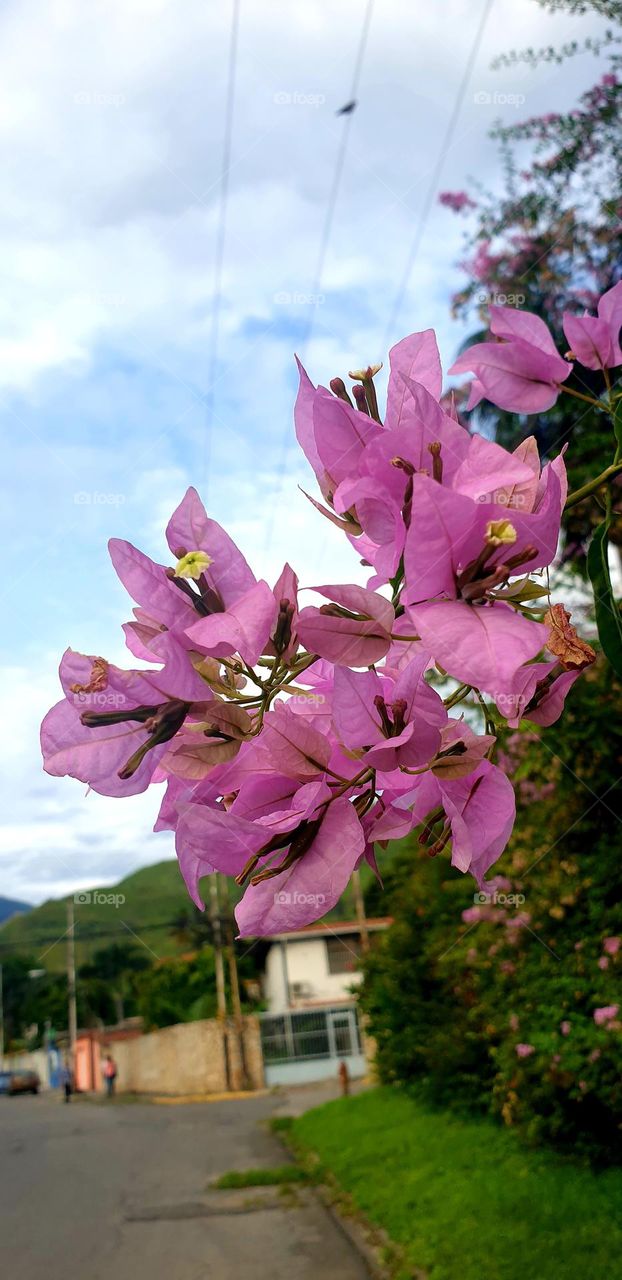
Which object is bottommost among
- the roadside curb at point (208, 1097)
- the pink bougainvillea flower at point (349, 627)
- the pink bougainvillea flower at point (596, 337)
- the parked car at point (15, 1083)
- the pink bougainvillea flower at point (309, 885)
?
the roadside curb at point (208, 1097)

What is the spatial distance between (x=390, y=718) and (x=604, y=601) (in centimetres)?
29

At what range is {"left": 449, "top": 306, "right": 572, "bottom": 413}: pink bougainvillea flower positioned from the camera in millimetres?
831

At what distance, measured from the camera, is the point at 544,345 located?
2.76ft

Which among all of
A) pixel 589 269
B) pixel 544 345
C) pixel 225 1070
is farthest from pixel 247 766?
pixel 225 1070

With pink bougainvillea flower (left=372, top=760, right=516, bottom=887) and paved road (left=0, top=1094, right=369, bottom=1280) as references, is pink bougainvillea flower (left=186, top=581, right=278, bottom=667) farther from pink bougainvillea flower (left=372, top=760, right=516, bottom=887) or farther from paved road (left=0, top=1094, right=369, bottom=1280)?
paved road (left=0, top=1094, right=369, bottom=1280)

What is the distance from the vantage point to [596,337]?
895 mm

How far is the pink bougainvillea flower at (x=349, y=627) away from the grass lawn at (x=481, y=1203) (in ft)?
14.6

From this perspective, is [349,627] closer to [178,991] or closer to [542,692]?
[542,692]

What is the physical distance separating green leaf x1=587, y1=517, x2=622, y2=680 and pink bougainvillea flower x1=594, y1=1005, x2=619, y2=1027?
15.8 ft

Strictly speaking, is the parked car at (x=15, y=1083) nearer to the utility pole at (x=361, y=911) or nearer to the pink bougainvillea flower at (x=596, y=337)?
the utility pole at (x=361, y=911)

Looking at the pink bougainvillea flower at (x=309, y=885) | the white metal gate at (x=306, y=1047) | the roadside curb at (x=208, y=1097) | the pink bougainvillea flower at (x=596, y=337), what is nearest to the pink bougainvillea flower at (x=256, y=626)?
the pink bougainvillea flower at (x=309, y=885)

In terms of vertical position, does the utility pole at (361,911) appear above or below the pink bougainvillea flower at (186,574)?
above

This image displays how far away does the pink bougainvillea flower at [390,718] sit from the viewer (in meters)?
0.54

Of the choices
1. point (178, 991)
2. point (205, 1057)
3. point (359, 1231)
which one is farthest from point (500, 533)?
point (178, 991)
